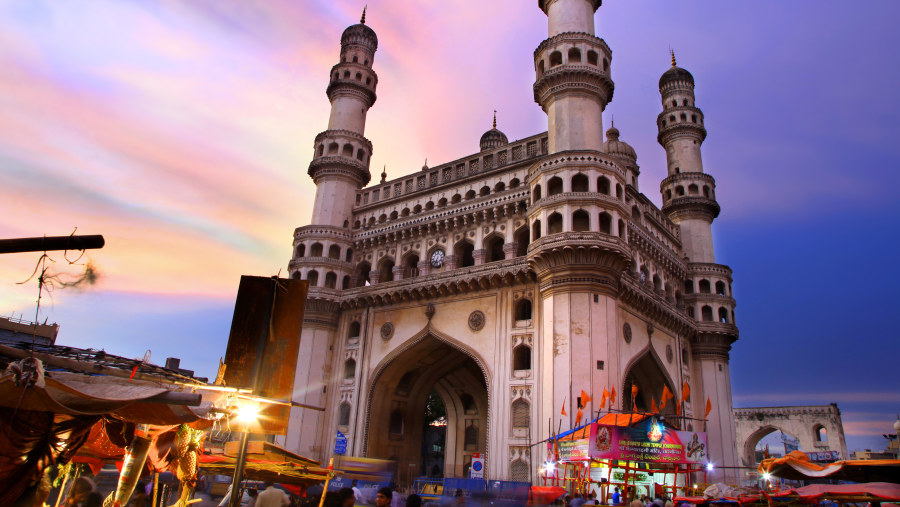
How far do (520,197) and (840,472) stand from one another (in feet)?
55.3

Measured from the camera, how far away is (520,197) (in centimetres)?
2672

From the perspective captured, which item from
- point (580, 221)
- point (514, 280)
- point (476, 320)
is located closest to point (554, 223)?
point (580, 221)

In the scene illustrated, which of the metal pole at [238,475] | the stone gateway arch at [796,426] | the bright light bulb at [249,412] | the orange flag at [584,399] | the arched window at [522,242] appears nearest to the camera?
the metal pole at [238,475]

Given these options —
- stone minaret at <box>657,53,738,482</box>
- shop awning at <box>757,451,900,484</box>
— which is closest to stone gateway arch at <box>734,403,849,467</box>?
stone minaret at <box>657,53,738,482</box>

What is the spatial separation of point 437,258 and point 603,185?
918 cm

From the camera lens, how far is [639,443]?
55.8ft

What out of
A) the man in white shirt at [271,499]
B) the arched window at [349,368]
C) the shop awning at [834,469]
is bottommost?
the man in white shirt at [271,499]

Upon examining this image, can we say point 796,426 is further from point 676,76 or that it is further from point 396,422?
point 396,422

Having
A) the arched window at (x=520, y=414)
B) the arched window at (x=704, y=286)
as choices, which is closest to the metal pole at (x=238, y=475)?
the arched window at (x=520, y=414)

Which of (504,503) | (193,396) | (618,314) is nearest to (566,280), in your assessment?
(618,314)

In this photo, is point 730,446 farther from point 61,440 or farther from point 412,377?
point 61,440

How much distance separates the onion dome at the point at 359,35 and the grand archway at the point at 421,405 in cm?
2004

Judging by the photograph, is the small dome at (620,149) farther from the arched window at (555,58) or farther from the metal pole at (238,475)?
the metal pole at (238,475)

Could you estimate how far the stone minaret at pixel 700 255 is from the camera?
31.5m
